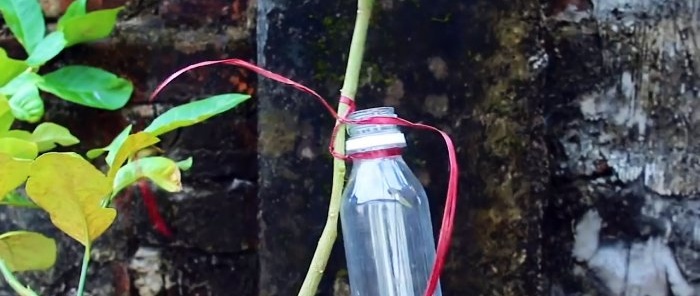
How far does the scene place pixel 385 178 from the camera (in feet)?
2.15

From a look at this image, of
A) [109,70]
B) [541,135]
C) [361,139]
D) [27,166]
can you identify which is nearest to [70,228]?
[27,166]

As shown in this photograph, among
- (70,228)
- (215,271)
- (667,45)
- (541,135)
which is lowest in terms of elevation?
(215,271)

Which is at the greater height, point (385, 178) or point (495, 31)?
point (495, 31)

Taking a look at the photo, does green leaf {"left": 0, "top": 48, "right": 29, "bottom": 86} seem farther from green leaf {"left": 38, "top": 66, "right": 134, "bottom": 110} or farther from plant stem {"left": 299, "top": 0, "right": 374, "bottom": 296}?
plant stem {"left": 299, "top": 0, "right": 374, "bottom": 296}

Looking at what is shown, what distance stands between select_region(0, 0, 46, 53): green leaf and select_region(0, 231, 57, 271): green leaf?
0.22 metres

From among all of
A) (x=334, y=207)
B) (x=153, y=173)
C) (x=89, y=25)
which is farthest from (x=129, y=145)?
(x=89, y=25)

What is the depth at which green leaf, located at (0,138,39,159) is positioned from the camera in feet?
2.40

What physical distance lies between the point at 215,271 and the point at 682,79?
57 centimetres

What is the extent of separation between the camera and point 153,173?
28.7 inches

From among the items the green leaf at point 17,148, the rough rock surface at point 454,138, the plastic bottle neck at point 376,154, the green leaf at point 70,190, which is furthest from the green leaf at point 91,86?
the plastic bottle neck at point 376,154

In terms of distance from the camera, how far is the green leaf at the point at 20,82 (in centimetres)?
83

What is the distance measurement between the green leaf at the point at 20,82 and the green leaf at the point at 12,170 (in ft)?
0.65

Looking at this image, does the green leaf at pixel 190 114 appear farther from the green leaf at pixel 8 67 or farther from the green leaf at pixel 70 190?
the green leaf at pixel 8 67

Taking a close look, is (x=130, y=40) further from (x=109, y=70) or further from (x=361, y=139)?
(x=361, y=139)
